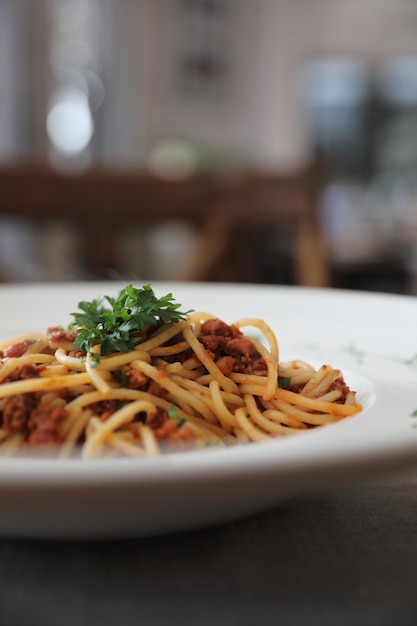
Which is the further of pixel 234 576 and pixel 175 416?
pixel 175 416

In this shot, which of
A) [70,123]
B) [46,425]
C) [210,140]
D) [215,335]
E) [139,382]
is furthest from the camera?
[210,140]

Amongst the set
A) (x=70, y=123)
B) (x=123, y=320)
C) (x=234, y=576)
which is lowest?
(x=234, y=576)

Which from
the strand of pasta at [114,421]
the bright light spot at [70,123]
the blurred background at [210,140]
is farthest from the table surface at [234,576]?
the bright light spot at [70,123]

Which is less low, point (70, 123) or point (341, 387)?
point (70, 123)

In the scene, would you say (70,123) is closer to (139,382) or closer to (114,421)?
(139,382)

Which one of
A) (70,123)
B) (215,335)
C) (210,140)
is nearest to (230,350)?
(215,335)

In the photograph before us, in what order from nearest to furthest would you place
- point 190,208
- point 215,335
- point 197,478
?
1. point 197,478
2. point 215,335
3. point 190,208

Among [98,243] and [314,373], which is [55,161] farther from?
[314,373]

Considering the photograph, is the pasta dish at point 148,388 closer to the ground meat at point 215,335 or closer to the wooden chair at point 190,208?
the ground meat at point 215,335
